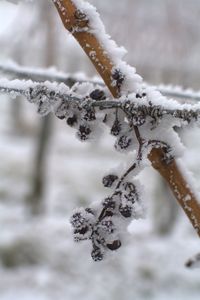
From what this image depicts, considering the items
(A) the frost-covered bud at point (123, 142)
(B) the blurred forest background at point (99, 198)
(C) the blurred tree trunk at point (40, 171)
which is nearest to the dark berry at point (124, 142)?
(A) the frost-covered bud at point (123, 142)

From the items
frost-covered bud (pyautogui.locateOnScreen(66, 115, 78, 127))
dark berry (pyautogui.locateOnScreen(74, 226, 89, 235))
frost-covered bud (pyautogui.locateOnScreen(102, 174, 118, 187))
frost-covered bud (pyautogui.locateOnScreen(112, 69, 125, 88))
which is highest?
frost-covered bud (pyautogui.locateOnScreen(66, 115, 78, 127))

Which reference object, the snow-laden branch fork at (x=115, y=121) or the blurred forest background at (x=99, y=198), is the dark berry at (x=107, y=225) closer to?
the snow-laden branch fork at (x=115, y=121)

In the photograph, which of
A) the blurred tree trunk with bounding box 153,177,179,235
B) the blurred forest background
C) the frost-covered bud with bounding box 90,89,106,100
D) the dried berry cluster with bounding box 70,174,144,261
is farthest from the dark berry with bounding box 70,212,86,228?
Result: the blurred tree trunk with bounding box 153,177,179,235

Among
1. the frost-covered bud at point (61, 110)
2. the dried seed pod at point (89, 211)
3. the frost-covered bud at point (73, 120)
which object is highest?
the frost-covered bud at point (61, 110)

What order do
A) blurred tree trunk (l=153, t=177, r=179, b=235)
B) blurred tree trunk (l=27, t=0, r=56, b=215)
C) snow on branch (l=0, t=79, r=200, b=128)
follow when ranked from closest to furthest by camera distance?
1. snow on branch (l=0, t=79, r=200, b=128)
2. blurred tree trunk (l=153, t=177, r=179, b=235)
3. blurred tree trunk (l=27, t=0, r=56, b=215)

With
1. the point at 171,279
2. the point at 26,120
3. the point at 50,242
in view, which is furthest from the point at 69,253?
the point at 26,120

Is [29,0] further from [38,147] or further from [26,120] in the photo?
[26,120]

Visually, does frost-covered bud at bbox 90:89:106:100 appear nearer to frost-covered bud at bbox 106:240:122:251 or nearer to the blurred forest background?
frost-covered bud at bbox 106:240:122:251
